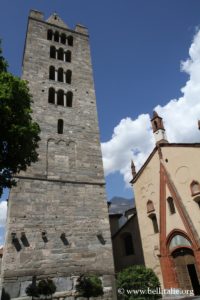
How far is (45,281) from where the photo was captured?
12375 mm

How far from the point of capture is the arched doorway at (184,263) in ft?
59.1

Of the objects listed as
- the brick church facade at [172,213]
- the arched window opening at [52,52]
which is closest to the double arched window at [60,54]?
the arched window opening at [52,52]

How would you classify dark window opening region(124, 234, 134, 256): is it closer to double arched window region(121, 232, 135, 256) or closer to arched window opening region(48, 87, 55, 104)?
double arched window region(121, 232, 135, 256)

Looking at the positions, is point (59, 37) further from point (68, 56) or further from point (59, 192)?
point (59, 192)

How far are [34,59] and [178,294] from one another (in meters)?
21.3

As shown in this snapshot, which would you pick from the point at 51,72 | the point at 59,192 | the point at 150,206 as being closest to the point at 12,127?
the point at 59,192

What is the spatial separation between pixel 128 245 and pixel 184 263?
6886 mm

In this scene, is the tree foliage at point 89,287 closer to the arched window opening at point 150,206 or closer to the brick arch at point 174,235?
the brick arch at point 174,235

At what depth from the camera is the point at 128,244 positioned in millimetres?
24469

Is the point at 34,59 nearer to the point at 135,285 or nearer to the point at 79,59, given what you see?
the point at 79,59

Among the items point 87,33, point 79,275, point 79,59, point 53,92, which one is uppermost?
point 87,33

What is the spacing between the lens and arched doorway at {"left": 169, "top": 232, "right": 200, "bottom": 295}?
18000 mm

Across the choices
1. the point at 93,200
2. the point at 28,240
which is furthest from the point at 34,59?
the point at 28,240

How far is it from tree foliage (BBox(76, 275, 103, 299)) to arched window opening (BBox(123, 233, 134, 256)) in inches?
455
